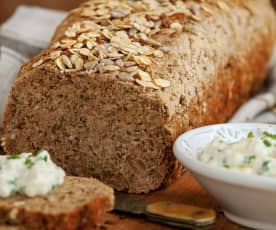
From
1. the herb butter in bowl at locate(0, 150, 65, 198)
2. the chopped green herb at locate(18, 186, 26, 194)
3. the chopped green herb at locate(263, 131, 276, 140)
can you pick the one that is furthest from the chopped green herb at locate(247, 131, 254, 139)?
the chopped green herb at locate(18, 186, 26, 194)

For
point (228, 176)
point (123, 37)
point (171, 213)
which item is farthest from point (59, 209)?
point (123, 37)

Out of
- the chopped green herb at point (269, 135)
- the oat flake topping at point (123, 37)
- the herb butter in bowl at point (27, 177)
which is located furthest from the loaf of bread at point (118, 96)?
the herb butter in bowl at point (27, 177)

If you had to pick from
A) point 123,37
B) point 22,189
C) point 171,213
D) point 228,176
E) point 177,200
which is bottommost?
point 177,200

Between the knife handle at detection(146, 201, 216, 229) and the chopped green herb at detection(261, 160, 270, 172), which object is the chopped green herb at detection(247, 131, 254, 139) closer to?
the chopped green herb at detection(261, 160, 270, 172)

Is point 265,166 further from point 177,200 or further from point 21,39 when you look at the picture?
point 21,39

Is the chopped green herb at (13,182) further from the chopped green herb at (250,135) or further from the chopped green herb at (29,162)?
the chopped green herb at (250,135)

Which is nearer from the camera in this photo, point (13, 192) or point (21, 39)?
point (13, 192)

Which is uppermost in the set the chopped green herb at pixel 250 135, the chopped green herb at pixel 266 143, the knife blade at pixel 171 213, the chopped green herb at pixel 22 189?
the chopped green herb at pixel 266 143

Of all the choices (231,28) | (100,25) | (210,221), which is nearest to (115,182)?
(210,221)

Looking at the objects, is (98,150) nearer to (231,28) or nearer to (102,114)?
(102,114)
